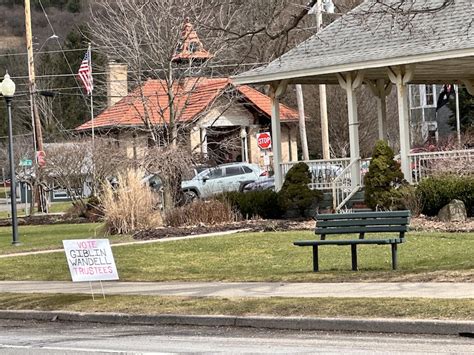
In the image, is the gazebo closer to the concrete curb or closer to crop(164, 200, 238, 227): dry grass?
crop(164, 200, 238, 227): dry grass

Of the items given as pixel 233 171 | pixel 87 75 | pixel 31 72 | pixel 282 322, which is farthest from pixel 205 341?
pixel 31 72

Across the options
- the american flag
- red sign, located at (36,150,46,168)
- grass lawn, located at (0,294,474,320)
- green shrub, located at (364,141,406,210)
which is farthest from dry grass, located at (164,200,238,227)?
red sign, located at (36,150,46,168)

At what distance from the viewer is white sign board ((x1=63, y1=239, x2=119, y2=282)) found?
46.4ft

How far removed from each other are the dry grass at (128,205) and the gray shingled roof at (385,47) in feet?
16.5

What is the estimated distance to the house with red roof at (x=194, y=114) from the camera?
34469mm

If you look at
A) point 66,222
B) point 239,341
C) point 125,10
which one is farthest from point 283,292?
point 66,222

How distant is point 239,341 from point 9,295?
235 inches

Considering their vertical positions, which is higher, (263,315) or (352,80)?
(352,80)

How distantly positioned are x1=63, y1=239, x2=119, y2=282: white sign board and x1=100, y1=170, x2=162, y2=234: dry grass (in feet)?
38.4

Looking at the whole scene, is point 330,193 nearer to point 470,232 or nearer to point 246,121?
point 470,232

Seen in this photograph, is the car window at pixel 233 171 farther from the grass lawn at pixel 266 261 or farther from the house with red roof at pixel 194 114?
the grass lawn at pixel 266 261

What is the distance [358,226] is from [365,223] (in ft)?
0.69

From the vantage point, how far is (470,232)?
2122 centimetres

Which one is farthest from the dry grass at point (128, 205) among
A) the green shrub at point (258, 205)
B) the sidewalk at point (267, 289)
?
the sidewalk at point (267, 289)
